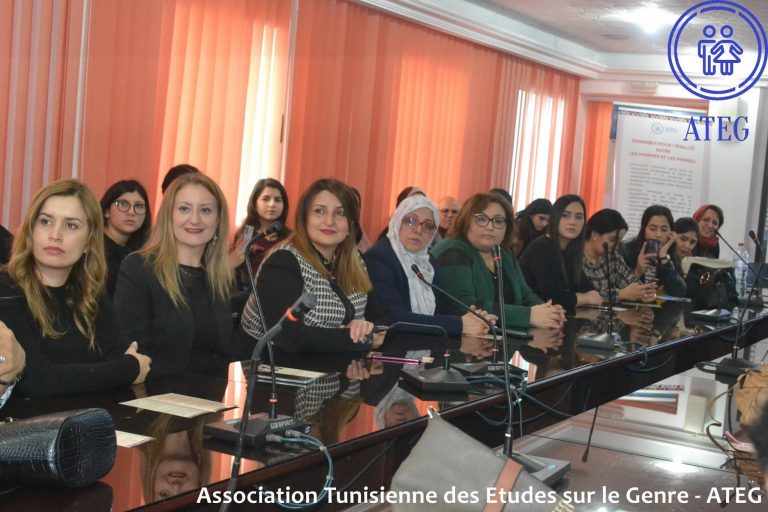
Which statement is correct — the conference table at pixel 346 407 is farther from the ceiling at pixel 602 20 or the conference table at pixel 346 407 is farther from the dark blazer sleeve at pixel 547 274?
the ceiling at pixel 602 20

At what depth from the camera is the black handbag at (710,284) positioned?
208 inches

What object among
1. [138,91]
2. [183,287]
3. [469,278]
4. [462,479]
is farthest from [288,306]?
[138,91]

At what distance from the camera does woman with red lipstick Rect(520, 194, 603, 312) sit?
15.5ft

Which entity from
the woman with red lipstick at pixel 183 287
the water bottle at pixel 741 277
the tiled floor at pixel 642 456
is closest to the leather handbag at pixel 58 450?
the tiled floor at pixel 642 456

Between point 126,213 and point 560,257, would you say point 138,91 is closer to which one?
point 126,213

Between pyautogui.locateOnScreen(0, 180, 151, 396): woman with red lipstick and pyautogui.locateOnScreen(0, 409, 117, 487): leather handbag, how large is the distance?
566mm

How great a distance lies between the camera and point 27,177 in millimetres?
4328

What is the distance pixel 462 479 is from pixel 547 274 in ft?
12.4

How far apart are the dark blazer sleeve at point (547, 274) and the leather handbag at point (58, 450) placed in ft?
11.4

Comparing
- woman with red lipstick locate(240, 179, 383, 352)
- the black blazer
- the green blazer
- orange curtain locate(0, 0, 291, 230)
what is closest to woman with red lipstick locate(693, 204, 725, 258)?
orange curtain locate(0, 0, 291, 230)

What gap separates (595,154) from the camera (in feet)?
31.5

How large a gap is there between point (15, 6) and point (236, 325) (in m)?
1.80

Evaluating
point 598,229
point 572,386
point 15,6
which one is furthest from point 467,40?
point 572,386

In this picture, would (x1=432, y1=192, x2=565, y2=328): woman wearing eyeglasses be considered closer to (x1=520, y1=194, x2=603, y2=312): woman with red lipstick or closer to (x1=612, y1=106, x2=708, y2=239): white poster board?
(x1=520, y1=194, x2=603, y2=312): woman with red lipstick
